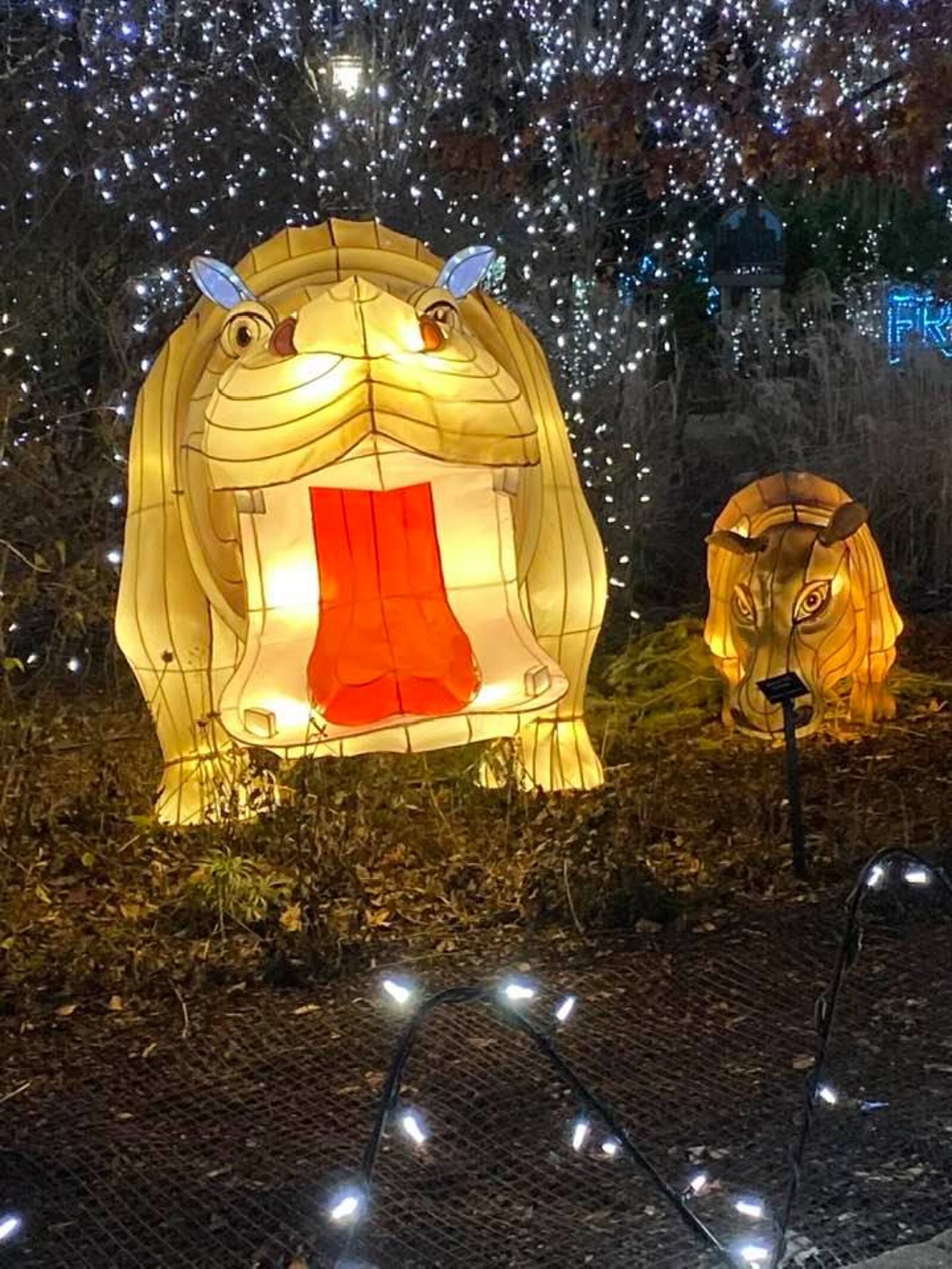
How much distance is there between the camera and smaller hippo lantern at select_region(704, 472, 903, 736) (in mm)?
5969

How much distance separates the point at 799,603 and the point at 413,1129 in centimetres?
303

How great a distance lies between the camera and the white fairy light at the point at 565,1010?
3990 millimetres

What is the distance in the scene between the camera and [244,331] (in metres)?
5.00

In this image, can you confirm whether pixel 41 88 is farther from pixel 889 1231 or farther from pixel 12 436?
pixel 889 1231

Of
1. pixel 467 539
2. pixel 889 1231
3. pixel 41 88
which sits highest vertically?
pixel 41 88

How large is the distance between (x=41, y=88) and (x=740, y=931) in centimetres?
577

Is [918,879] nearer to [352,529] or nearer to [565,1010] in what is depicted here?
[565,1010]

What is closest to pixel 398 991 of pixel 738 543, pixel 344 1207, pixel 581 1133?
pixel 581 1133

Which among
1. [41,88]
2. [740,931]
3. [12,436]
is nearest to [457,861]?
[740,931]

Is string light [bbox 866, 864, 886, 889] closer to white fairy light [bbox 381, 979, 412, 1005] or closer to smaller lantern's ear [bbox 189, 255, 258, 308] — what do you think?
white fairy light [bbox 381, 979, 412, 1005]

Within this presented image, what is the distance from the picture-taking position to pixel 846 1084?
12.0ft

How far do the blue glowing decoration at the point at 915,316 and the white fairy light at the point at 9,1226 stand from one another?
8686mm

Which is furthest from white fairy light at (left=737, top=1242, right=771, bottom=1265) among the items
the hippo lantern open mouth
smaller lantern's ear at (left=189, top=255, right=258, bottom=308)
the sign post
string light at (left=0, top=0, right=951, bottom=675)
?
string light at (left=0, top=0, right=951, bottom=675)

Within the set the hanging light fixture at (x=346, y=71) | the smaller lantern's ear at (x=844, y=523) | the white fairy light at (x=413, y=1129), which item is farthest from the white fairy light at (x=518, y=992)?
the hanging light fixture at (x=346, y=71)
